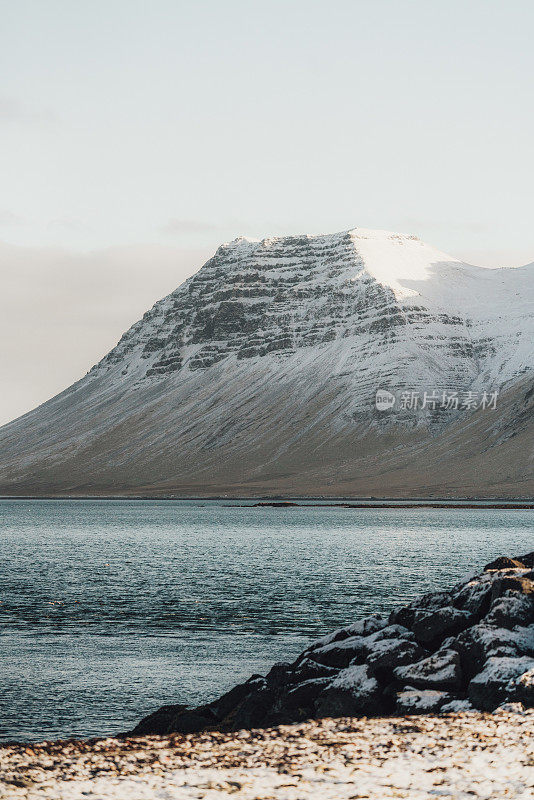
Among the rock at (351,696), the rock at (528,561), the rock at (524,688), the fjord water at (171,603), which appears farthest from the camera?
the rock at (528,561)

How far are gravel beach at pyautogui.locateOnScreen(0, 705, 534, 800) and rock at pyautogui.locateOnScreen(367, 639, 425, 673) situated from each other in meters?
3.58

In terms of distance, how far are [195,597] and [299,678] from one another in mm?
33425

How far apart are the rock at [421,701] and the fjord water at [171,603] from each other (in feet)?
28.8

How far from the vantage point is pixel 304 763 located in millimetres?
22109

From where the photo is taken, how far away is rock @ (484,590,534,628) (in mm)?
31312

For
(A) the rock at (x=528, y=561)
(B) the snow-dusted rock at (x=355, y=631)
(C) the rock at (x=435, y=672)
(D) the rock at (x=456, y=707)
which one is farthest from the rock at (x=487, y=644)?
(A) the rock at (x=528, y=561)

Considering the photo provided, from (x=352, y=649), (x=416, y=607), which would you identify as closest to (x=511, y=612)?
(x=352, y=649)

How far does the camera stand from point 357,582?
74.4 metres

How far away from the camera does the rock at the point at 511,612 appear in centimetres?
3131

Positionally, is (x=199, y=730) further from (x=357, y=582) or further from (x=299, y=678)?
(x=357, y=582)

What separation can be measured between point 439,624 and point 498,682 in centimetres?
585

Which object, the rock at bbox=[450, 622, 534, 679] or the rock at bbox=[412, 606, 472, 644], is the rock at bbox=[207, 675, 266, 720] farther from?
the rock at bbox=[450, 622, 534, 679]

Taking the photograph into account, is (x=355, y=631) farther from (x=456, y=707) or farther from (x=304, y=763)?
(x=304, y=763)

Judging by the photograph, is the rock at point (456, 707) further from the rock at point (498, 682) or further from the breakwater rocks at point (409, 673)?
the rock at point (498, 682)
